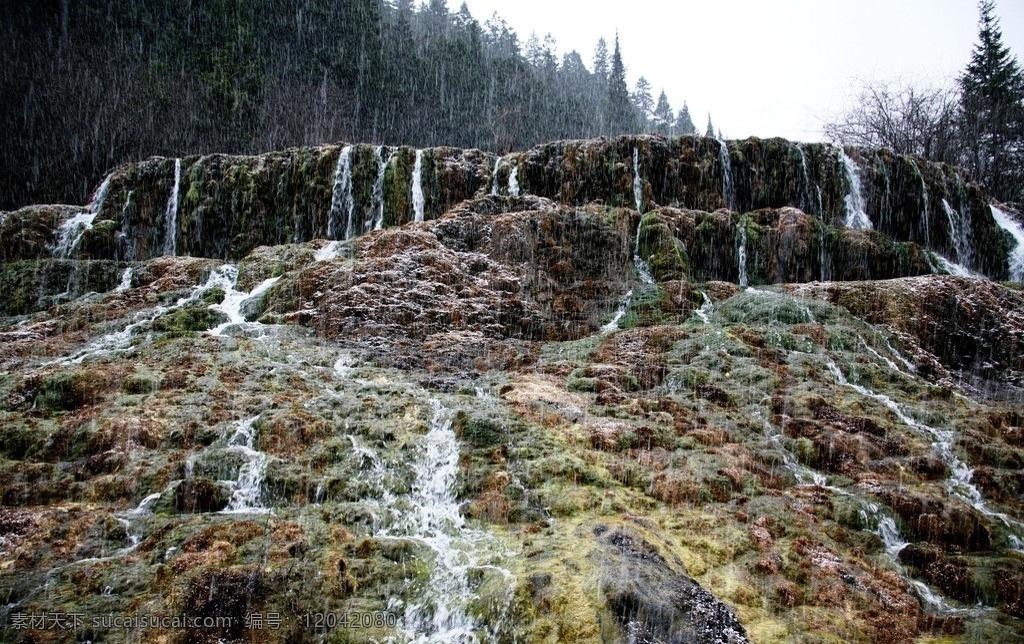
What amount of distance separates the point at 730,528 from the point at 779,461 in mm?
2283

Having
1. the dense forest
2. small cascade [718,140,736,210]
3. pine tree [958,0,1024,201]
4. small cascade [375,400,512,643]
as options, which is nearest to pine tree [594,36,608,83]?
A: the dense forest

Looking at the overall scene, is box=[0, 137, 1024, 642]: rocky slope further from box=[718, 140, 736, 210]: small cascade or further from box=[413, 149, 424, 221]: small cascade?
box=[413, 149, 424, 221]: small cascade

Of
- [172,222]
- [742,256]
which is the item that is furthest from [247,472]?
[172,222]

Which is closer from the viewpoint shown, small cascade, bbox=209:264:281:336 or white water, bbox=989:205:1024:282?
small cascade, bbox=209:264:281:336

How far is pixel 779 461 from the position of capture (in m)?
9.41

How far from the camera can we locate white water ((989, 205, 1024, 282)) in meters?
22.8

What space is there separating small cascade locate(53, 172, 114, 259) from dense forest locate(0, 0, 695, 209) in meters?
12.6

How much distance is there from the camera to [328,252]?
17.8 m

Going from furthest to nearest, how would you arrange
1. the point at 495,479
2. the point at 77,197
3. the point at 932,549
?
the point at 77,197
the point at 495,479
the point at 932,549

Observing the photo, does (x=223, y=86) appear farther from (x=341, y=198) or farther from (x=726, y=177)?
(x=726, y=177)

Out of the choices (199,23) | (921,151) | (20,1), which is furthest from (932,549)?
(20,1)

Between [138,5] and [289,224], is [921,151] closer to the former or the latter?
[289,224]

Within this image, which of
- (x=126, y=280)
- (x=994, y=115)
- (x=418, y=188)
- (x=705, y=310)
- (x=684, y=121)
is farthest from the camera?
(x=684, y=121)

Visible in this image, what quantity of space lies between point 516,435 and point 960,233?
23.7m
